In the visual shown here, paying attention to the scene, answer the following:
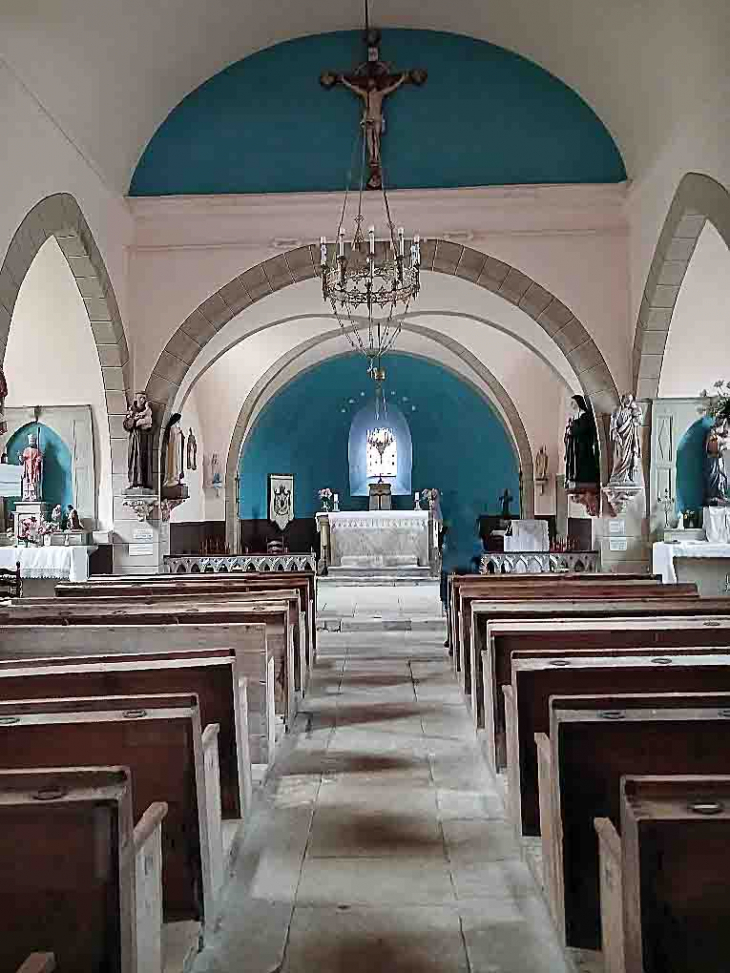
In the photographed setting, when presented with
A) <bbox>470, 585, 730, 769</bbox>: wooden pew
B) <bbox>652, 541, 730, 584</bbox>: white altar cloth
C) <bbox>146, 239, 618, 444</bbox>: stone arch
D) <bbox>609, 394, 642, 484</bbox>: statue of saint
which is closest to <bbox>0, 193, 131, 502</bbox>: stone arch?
<bbox>146, 239, 618, 444</bbox>: stone arch

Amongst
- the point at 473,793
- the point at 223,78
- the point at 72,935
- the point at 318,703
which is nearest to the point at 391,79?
the point at 223,78

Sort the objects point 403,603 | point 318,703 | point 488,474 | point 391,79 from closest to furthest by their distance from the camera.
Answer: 1. point 318,703
2. point 391,79
3. point 403,603
4. point 488,474

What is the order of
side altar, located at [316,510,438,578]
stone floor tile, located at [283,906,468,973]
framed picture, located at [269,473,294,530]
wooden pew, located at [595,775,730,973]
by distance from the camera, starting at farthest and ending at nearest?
framed picture, located at [269,473,294,530], side altar, located at [316,510,438,578], stone floor tile, located at [283,906,468,973], wooden pew, located at [595,775,730,973]

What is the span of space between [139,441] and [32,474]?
4.89 ft

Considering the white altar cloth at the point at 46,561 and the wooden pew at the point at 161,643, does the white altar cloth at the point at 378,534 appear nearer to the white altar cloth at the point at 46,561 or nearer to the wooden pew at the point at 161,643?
the white altar cloth at the point at 46,561

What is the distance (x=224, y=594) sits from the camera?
6578 mm

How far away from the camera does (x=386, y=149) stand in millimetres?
11164

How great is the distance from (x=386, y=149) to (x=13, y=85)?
4.38 m

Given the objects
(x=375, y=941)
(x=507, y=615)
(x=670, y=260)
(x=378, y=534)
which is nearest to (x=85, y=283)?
(x=670, y=260)

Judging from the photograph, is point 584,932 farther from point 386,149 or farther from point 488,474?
point 488,474

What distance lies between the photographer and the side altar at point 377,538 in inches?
682

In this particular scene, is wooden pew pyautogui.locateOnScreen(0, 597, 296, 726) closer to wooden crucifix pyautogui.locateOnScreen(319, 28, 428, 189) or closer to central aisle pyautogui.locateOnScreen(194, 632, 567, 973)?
central aisle pyautogui.locateOnScreen(194, 632, 567, 973)

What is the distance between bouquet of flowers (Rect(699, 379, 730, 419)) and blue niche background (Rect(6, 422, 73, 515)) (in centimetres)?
727

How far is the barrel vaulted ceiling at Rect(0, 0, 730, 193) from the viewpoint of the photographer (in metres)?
8.09
